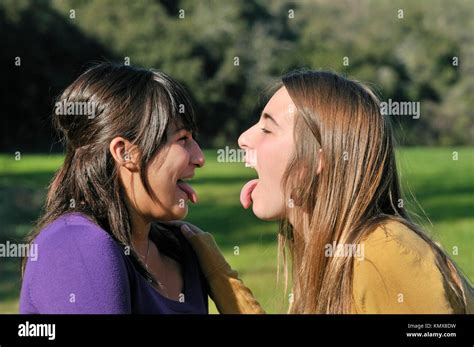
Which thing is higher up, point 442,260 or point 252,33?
point 252,33

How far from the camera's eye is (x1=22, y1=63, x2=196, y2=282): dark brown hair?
2.54 m

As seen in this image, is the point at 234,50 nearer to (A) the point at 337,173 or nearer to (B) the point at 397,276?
(A) the point at 337,173

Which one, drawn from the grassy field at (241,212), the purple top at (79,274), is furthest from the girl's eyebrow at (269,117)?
the purple top at (79,274)

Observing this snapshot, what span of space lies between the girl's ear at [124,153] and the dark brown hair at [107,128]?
0.01 metres

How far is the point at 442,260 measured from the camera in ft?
8.11

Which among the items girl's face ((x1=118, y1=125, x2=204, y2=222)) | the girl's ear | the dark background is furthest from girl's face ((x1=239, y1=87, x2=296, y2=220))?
the dark background

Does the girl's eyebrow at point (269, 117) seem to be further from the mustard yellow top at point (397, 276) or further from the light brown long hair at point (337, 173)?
the mustard yellow top at point (397, 276)

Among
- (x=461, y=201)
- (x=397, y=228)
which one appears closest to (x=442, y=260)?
(x=397, y=228)

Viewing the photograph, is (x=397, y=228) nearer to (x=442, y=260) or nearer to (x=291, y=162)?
(x=442, y=260)

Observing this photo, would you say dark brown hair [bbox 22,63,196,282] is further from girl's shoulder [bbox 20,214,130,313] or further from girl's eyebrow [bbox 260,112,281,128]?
girl's eyebrow [bbox 260,112,281,128]

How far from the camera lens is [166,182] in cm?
268

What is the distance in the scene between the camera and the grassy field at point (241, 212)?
7.61 meters
